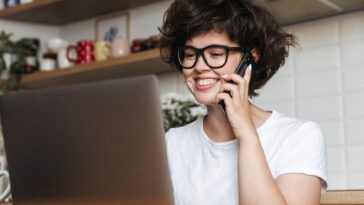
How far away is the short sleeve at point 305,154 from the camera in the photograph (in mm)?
1176

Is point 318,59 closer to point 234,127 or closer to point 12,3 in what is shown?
point 234,127

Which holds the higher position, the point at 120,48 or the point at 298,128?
the point at 120,48

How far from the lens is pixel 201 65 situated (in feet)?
3.92

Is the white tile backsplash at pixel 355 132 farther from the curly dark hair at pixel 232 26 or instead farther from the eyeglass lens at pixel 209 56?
the eyeglass lens at pixel 209 56

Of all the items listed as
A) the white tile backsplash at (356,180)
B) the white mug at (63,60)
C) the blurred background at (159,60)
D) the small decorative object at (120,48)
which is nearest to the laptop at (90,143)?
the blurred background at (159,60)

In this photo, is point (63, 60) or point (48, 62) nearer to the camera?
point (63, 60)

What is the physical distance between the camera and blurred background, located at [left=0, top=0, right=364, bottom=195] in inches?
82.4

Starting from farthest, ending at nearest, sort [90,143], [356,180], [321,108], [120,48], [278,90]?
[120,48]
[278,90]
[321,108]
[356,180]
[90,143]

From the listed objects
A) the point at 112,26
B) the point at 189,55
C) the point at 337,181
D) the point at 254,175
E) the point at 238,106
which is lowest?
the point at 337,181

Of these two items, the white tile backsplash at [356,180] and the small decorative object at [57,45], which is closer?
the white tile backsplash at [356,180]

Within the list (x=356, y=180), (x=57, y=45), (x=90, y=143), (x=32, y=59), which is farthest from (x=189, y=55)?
(x=32, y=59)

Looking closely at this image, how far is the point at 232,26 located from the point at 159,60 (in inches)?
48.3

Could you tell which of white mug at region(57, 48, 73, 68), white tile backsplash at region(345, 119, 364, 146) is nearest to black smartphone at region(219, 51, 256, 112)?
white tile backsplash at region(345, 119, 364, 146)

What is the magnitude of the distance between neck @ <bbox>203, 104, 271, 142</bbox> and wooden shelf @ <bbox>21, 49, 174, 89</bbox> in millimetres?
1036
